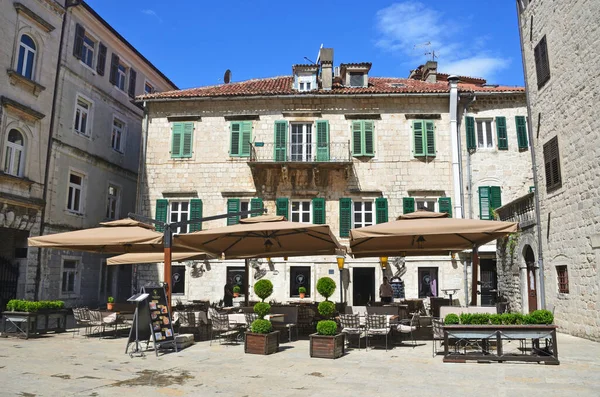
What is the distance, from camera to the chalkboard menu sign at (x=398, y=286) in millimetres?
19750

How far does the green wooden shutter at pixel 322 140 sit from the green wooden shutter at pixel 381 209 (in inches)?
108

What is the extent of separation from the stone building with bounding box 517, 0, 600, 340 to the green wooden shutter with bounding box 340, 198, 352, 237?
698 cm

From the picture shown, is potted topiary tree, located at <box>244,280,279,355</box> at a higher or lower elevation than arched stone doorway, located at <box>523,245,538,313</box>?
lower

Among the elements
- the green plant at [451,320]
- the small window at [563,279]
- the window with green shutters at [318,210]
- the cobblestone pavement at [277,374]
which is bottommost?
the cobblestone pavement at [277,374]

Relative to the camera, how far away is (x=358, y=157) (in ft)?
68.3

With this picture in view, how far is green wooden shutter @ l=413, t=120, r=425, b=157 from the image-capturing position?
2070cm

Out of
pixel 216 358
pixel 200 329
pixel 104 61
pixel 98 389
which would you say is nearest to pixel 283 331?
pixel 200 329

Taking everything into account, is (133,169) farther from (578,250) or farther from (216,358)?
(578,250)

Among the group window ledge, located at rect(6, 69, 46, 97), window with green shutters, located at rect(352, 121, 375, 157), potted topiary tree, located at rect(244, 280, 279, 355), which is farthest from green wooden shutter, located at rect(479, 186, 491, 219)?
window ledge, located at rect(6, 69, 46, 97)

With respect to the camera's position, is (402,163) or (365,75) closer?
(402,163)

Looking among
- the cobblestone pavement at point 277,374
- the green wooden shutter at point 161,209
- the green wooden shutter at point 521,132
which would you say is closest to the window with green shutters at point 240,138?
the green wooden shutter at point 161,209

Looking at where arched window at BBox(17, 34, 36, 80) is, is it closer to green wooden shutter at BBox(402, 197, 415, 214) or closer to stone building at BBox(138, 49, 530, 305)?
stone building at BBox(138, 49, 530, 305)

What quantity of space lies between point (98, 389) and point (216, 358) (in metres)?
2.80

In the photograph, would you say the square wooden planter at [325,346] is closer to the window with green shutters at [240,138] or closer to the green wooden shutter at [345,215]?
the green wooden shutter at [345,215]
